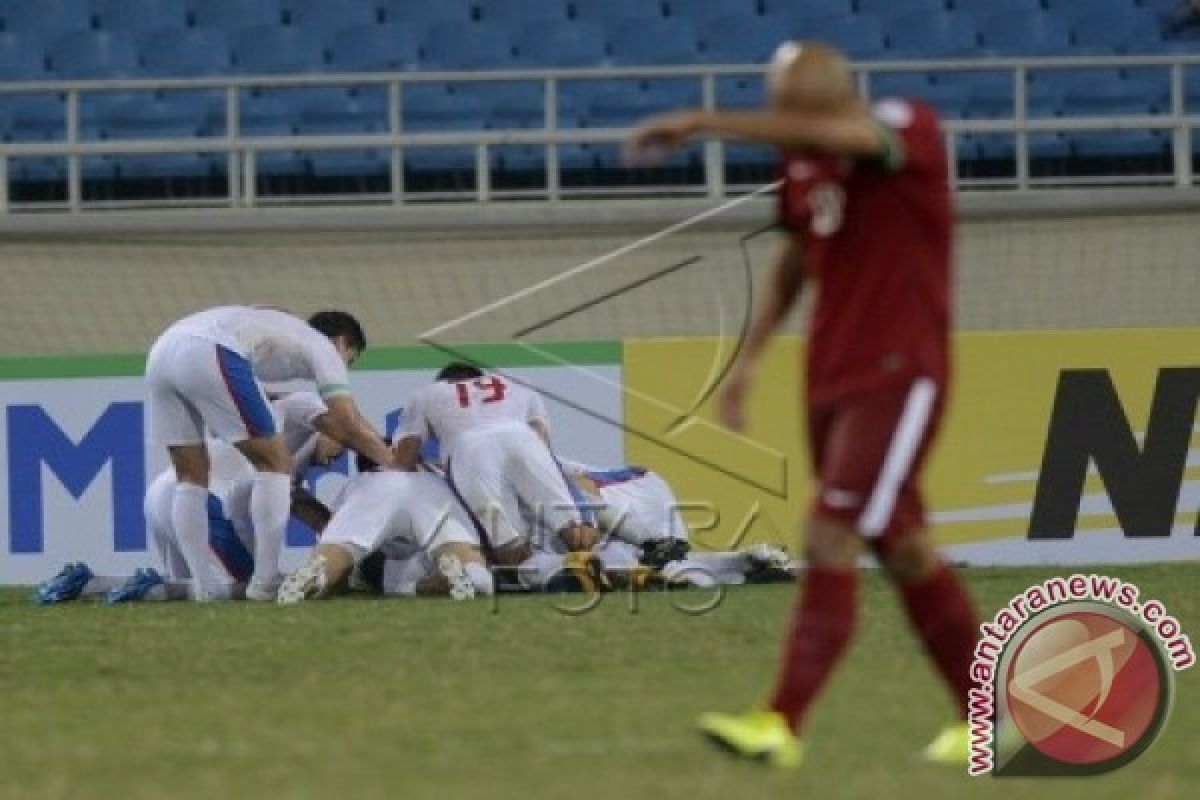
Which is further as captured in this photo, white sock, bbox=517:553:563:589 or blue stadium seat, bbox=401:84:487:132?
blue stadium seat, bbox=401:84:487:132

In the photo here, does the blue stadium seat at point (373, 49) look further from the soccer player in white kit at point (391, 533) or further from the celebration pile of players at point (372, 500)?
the soccer player in white kit at point (391, 533)

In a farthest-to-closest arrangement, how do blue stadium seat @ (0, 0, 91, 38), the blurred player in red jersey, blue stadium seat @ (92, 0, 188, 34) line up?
blue stadium seat @ (92, 0, 188, 34), blue stadium seat @ (0, 0, 91, 38), the blurred player in red jersey

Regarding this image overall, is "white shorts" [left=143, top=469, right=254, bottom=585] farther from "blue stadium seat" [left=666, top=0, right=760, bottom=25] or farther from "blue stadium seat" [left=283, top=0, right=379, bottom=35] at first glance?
"blue stadium seat" [left=666, top=0, right=760, bottom=25]

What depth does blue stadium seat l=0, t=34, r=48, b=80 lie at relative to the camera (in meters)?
19.6

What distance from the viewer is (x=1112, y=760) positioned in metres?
6.76

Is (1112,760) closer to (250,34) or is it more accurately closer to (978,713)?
(978,713)

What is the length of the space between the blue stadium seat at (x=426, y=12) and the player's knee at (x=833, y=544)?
13917mm

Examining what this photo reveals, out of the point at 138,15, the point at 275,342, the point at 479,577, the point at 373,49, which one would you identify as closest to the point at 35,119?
the point at 138,15

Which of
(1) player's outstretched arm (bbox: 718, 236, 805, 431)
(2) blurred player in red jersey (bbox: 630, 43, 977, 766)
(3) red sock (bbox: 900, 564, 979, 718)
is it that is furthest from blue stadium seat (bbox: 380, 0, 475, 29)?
(3) red sock (bbox: 900, 564, 979, 718)

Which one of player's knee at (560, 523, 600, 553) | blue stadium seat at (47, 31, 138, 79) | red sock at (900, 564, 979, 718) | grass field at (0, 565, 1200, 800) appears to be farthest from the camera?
blue stadium seat at (47, 31, 138, 79)

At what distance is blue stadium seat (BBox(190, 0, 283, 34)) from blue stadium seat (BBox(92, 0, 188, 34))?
4.7 inches

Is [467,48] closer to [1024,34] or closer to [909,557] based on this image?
[1024,34]

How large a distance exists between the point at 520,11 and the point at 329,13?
4.67 feet

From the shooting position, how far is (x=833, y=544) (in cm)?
666
